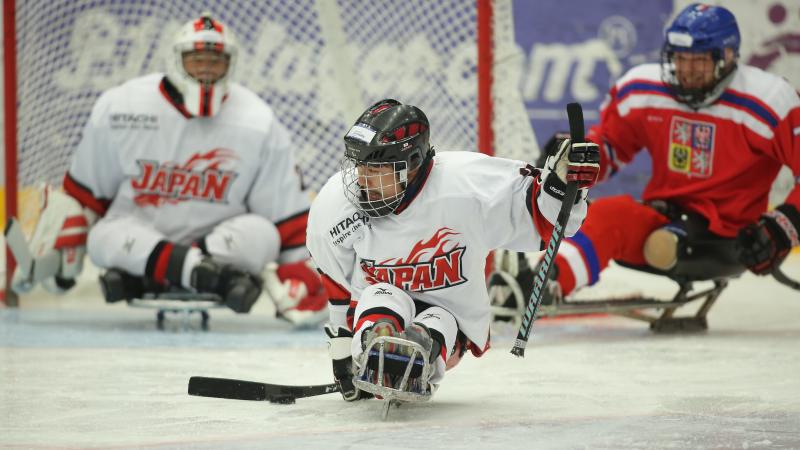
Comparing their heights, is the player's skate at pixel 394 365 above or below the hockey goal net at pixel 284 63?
below

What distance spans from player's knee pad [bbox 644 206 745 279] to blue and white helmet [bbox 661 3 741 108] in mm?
446

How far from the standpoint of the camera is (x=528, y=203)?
10.3ft

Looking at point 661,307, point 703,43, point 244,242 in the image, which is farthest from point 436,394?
point 703,43

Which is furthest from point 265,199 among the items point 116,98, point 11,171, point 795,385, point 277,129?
point 795,385

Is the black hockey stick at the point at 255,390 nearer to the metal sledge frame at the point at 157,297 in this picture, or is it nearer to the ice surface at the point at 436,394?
the ice surface at the point at 436,394

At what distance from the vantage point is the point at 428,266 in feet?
10.4

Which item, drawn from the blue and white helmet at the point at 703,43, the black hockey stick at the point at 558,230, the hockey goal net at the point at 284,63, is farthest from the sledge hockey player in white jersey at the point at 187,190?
the black hockey stick at the point at 558,230

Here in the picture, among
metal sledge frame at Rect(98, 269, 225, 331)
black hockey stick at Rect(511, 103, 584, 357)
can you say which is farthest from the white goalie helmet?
black hockey stick at Rect(511, 103, 584, 357)

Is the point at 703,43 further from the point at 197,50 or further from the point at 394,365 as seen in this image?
the point at 394,365

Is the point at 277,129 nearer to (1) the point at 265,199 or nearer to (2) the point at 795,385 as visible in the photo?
(1) the point at 265,199

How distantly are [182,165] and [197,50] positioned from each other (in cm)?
43

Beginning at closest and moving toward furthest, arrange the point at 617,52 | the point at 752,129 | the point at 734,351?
1. the point at 734,351
2. the point at 752,129
3. the point at 617,52

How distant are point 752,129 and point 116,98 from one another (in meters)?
2.33

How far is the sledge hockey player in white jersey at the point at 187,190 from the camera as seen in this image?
15.8 feet
